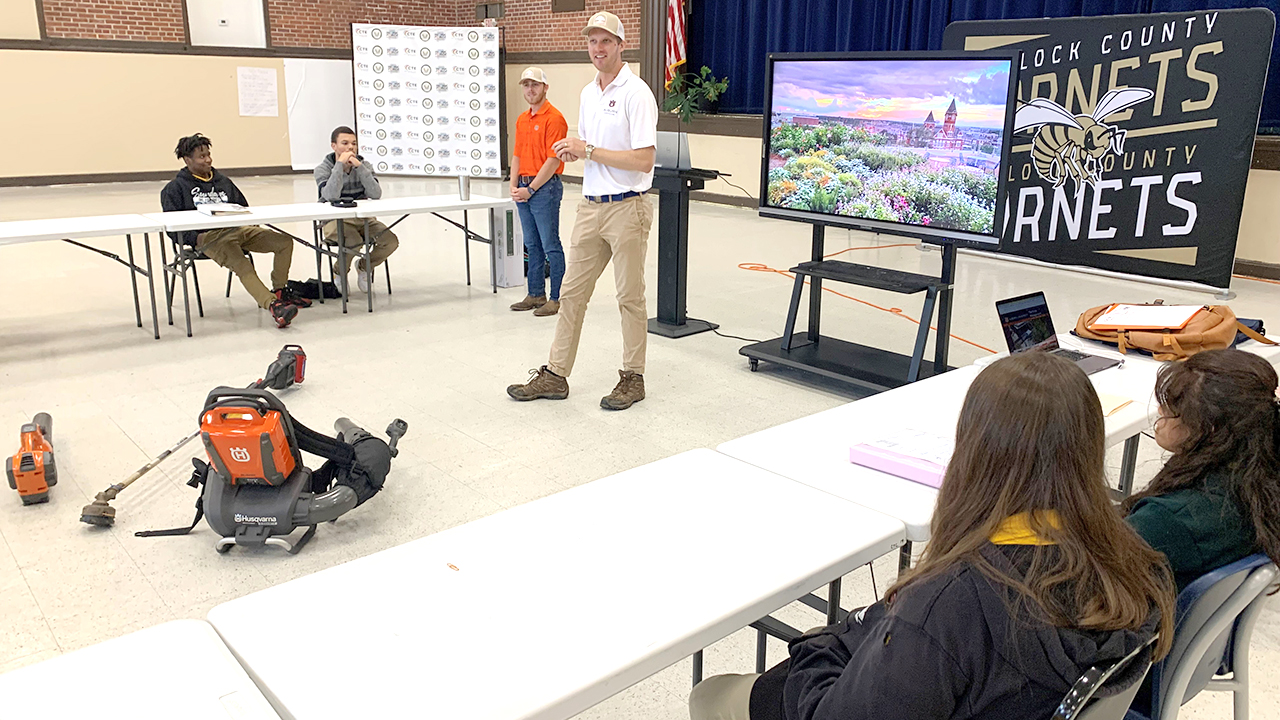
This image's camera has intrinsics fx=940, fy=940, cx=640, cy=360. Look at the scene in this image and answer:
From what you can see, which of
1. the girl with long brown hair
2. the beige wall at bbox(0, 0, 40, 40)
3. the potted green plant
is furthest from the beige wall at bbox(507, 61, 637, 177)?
the girl with long brown hair

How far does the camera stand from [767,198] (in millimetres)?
4434

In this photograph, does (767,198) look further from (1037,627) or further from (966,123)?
(1037,627)

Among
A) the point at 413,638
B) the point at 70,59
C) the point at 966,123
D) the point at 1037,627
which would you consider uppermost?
the point at 70,59

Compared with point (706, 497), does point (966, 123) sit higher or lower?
higher

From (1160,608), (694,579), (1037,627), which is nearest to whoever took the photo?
(1037,627)

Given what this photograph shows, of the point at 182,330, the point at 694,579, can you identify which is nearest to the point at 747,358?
the point at 182,330

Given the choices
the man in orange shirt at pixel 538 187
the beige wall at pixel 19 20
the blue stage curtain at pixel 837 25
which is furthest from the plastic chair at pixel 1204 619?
the beige wall at pixel 19 20

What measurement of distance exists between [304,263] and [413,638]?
6.43m

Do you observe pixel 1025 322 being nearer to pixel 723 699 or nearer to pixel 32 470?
pixel 723 699

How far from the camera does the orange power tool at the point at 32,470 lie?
2979 millimetres

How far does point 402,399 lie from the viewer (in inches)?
162

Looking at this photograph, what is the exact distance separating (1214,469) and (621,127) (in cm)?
272

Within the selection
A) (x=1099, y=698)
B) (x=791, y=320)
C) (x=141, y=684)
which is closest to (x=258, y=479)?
(x=141, y=684)

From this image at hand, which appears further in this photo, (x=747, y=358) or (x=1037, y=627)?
(x=747, y=358)
